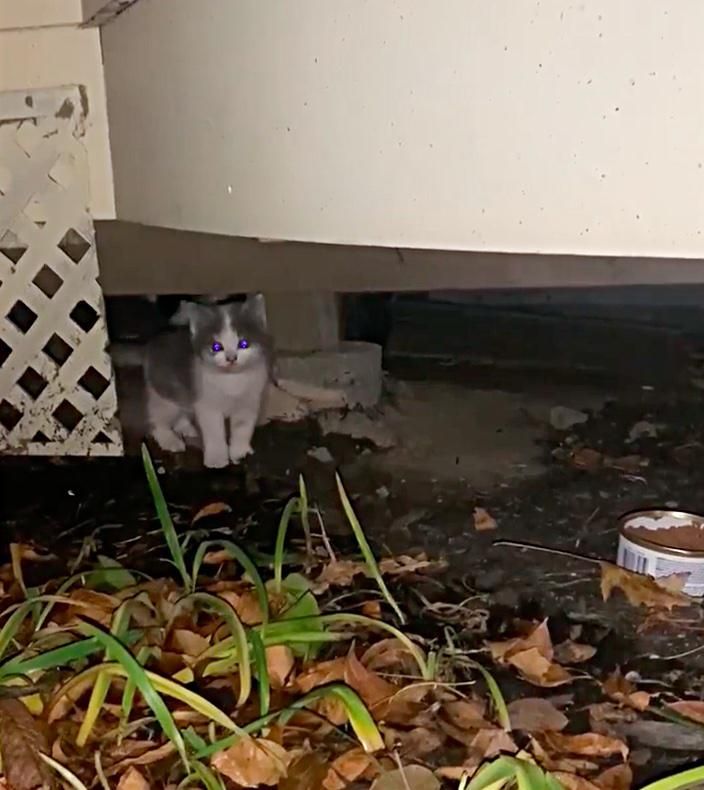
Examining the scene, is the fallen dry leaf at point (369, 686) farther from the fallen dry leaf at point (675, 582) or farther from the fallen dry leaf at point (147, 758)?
the fallen dry leaf at point (675, 582)

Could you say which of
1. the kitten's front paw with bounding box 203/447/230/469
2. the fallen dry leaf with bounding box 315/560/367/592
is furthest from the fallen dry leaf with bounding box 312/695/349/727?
the kitten's front paw with bounding box 203/447/230/469

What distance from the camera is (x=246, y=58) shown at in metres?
1.07

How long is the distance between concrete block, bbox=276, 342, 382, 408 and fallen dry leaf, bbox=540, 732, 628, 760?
3.30 feet

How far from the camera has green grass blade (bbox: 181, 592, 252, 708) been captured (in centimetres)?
96

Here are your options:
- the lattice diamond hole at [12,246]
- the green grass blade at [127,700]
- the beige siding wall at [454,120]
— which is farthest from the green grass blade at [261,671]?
the lattice diamond hole at [12,246]

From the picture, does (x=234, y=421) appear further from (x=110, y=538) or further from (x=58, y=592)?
(x=58, y=592)

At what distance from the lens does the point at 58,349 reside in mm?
1847

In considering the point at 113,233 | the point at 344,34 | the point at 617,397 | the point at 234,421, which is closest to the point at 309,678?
the point at 344,34

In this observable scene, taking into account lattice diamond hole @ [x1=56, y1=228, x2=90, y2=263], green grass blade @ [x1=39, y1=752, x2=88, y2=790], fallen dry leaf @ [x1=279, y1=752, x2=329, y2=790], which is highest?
lattice diamond hole @ [x1=56, y1=228, x2=90, y2=263]

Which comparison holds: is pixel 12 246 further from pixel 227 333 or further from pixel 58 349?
pixel 227 333

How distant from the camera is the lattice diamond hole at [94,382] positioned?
6.08 feet

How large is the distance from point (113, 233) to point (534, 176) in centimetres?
112

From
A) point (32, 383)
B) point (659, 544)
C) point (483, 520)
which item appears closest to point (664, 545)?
point (659, 544)

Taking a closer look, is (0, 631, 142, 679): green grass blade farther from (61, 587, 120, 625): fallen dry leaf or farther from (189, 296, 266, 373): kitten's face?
(189, 296, 266, 373): kitten's face
